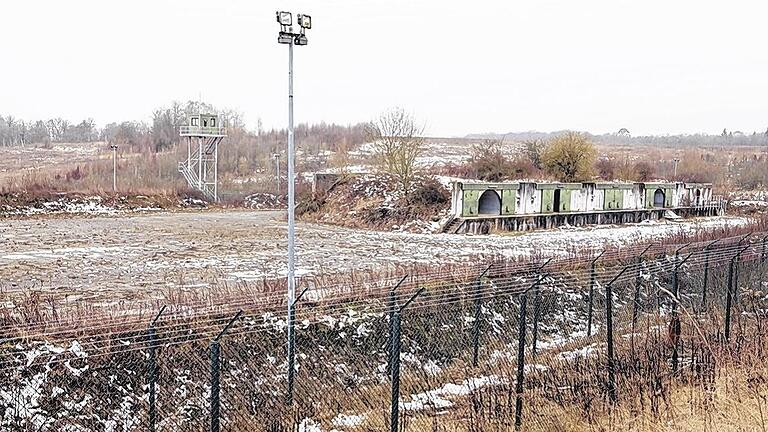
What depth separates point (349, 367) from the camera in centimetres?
1154

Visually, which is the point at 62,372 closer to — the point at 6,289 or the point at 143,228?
the point at 6,289

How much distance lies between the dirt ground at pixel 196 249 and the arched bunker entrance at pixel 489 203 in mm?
2355

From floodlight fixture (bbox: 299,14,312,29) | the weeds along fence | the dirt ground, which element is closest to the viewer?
the weeds along fence

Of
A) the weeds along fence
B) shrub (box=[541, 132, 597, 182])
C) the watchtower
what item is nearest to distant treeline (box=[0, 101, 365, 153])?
the watchtower

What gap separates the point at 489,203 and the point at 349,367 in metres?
20.2

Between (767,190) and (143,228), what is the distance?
50.0 metres

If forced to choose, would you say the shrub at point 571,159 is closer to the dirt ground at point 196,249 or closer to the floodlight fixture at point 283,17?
the dirt ground at point 196,249

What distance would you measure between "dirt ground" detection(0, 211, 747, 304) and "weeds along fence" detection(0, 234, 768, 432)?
3569 millimetres

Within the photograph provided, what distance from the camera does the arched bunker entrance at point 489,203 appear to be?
2983 cm

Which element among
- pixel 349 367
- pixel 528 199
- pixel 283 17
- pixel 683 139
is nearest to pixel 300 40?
pixel 283 17

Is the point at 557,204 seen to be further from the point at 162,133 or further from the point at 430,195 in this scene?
the point at 162,133

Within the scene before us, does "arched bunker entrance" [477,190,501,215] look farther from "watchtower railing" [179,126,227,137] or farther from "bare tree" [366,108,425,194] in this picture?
"watchtower railing" [179,126,227,137]

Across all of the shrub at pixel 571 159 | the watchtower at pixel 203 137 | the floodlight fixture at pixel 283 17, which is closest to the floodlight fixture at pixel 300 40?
the floodlight fixture at pixel 283 17

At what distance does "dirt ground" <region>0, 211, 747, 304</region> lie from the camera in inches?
627
